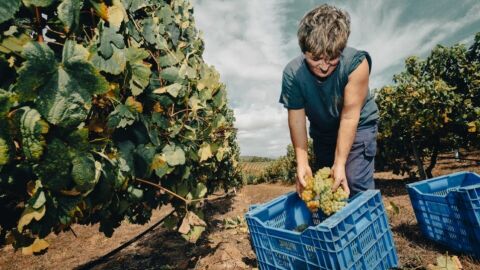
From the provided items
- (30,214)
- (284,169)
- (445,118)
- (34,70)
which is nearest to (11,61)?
(34,70)

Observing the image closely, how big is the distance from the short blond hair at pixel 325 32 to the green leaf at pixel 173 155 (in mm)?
1364

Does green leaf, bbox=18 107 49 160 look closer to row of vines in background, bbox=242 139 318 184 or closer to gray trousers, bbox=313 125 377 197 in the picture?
gray trousers, bbox=313 125 377 197

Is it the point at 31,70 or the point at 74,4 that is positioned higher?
the point at 74,4

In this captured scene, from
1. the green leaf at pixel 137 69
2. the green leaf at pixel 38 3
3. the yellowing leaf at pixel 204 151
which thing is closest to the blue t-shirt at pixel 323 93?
the yellowing leaf at pixel 204 151

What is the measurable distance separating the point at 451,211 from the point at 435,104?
20.1ft

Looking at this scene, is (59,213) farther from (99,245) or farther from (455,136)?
(455,136)

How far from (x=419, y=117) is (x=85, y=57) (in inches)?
346

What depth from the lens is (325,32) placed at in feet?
7.81

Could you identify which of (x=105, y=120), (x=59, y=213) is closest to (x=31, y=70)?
(x=105, y=120)

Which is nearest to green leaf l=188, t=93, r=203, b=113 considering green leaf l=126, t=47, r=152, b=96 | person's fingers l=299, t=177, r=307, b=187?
green leaf l=126, t=47, r=152, b=96

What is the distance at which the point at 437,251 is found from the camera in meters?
3.34

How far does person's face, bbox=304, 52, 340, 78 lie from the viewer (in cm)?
251

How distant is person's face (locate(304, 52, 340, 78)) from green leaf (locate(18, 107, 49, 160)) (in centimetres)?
196

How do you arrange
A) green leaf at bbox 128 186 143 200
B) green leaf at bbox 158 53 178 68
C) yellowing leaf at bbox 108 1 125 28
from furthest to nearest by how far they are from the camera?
green leaf at bbox 158 53 178 68
green leaf at bbox 128 186 143 200
yellowing leaf at bbox 108 1 125 28
